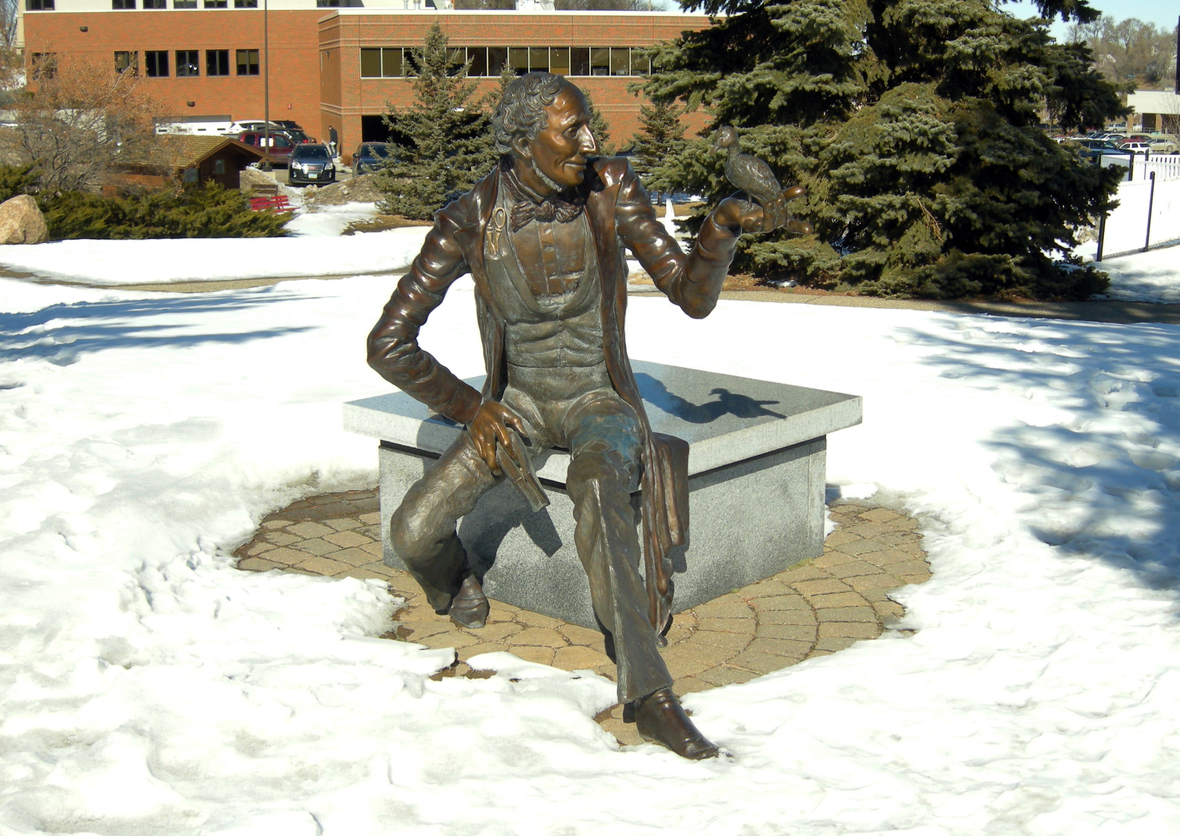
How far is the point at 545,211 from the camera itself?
157 inches

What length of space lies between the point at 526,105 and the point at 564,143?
0.56 ft

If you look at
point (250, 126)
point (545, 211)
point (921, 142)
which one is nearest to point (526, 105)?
point (545, 211)

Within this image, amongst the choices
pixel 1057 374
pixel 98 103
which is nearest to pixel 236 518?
pixel 1057 374

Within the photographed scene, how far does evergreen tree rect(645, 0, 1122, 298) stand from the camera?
13266mm

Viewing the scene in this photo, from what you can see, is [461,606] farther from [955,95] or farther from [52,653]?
[955,95]

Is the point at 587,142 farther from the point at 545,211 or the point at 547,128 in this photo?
the point at 545,211

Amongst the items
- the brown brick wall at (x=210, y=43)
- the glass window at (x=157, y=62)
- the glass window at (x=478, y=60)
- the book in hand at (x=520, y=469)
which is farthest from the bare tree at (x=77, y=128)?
the glass window at (x=157, y=62)

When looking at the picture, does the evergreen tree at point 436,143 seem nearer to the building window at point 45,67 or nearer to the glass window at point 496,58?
the building window at point 45,67

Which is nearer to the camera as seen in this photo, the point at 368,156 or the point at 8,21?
the point at 368,156

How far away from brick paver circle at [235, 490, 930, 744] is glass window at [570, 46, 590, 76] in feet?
154

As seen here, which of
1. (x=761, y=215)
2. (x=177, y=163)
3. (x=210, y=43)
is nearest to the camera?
(x=761, y=215)

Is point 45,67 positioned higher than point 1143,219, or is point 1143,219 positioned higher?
point 45,67

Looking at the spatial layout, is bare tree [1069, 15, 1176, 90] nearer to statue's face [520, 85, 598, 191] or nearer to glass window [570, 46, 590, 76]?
glass window [570, 46, 590, 76]

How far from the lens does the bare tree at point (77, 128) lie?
2359 centimetres
